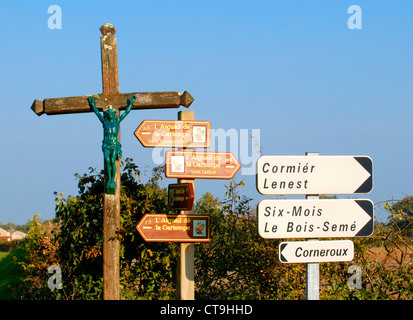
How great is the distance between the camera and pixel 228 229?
9844 millimetres

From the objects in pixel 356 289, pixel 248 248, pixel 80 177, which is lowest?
pixel 356 289

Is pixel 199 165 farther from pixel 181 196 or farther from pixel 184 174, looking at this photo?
pixel 181 196

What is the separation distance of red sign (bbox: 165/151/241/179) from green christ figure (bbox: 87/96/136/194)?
105cm

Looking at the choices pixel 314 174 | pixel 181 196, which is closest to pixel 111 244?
pixel 181 196

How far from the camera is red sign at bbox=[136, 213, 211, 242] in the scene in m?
7.87

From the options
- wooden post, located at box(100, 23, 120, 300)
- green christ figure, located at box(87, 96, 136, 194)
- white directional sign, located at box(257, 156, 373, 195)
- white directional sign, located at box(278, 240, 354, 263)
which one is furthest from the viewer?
wooden post, located at box(100, 23, 120, 300)

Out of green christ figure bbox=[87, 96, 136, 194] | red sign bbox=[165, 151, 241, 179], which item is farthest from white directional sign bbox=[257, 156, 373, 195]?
green christ figure bbox=[87, 96, 136, 194]

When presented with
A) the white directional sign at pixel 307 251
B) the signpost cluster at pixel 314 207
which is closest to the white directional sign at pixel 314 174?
the signpost cluster at pixel 314 207

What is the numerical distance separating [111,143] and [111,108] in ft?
2.27

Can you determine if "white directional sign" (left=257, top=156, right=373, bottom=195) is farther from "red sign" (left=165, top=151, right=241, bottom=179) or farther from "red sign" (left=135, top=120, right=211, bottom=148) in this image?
"red sign" (left=135, top=120, right=211, bottom=148)

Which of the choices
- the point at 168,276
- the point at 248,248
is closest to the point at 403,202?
the point at 248,248

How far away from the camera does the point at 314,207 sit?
5336mm
